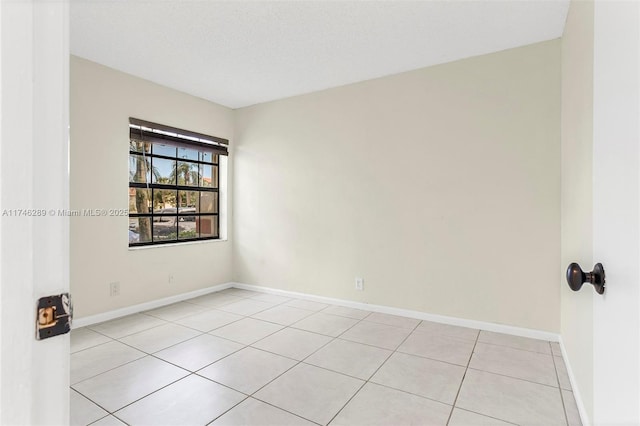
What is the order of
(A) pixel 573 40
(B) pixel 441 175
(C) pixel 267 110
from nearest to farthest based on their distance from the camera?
(A) pixel 573 40, (B) pixel 441 175, (C) pixel 267 110

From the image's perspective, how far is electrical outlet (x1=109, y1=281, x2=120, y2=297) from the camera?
342 cm

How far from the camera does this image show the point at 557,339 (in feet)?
9.28

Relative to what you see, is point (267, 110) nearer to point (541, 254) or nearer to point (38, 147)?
point (541, 254)

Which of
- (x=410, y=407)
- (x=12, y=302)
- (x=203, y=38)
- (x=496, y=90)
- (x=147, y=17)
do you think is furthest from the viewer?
(x=496, y=90)

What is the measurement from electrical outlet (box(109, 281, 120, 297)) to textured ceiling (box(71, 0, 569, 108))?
7.29 ft

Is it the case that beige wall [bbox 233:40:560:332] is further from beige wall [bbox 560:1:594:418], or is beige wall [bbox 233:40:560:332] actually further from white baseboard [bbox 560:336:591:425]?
white baseboard [bbox 560:336:591:425]

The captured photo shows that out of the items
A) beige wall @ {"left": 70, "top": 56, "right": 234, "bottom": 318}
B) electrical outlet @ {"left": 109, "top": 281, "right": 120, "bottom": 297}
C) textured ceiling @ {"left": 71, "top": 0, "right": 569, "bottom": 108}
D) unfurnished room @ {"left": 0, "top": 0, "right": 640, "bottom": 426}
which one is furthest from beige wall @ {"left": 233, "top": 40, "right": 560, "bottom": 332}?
electrical outlet @ {"left": 109, "top": 281, "right": 120, "bottom": 297}

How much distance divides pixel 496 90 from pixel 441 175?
2.91 feet

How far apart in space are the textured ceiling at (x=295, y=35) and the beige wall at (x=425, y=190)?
33 centimetres

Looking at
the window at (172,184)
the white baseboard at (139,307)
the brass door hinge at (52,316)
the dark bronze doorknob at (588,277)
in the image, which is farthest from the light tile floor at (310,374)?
the brass door hinge at (52,316)

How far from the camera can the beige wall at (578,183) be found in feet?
5.69

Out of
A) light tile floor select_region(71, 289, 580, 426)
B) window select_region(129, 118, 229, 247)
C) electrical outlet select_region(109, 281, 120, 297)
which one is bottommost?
light tile floor select_region(71, 289, 580, 426)

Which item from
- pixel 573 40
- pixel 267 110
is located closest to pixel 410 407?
pixel 573 40

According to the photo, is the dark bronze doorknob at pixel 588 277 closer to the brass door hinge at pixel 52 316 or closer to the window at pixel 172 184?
the brass door hinge at pixel 52 316
